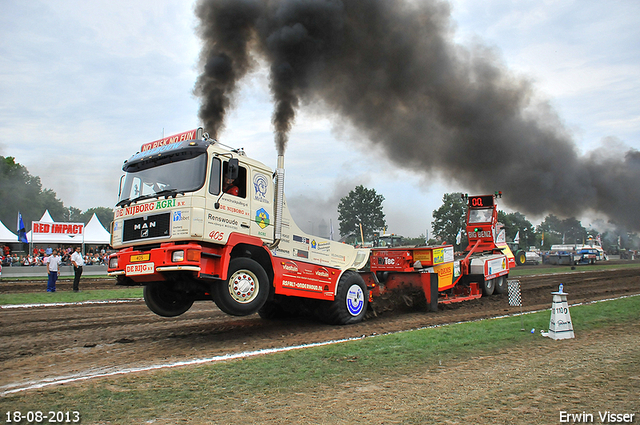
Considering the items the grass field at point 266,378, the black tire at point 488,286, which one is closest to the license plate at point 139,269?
the grass field at point 266,378

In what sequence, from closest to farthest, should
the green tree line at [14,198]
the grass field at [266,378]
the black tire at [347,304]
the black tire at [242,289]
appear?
the grass field at [266,378]
the black tire at [242,289]
the black tire at [347,304]
the green tree line at [14,198]

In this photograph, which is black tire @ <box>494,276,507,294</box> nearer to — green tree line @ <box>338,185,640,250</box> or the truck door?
the truck door

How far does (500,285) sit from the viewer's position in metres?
15.3

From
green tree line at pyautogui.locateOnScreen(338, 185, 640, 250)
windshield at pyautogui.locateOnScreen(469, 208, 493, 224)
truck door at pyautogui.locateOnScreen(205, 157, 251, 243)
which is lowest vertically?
truck door at pyautogui.locateOnScreen(205, 157, 251, 243)

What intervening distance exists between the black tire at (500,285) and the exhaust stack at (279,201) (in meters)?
9.96

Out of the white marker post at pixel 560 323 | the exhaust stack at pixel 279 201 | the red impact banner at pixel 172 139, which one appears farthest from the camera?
the exhaust stack at pixel 279 201

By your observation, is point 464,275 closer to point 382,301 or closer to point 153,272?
point 382,301

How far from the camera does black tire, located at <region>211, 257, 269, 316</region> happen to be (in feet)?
21.7

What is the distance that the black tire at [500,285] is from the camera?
15072 millimetres

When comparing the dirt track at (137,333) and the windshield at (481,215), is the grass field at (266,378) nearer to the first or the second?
the dirt track at (137,333)

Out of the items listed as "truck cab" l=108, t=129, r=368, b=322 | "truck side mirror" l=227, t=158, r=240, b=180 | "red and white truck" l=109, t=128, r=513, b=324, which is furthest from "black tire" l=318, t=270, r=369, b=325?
"truck side mirror" l=227, t=158, r=240, b=180

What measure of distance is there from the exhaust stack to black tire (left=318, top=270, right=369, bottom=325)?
1942 mm

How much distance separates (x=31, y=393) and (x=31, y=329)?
4916 millimetres

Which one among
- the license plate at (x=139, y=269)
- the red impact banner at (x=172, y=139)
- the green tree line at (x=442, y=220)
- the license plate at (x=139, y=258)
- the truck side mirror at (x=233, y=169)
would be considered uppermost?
the green tree line at (x=442, y=220)
